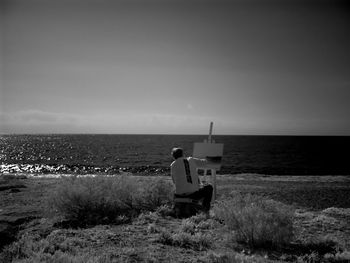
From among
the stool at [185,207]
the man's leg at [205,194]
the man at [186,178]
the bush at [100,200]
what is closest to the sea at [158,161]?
the bush at [100,200]

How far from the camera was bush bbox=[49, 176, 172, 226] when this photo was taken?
841 cm

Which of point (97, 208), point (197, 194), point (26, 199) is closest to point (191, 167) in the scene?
point (197, 194)

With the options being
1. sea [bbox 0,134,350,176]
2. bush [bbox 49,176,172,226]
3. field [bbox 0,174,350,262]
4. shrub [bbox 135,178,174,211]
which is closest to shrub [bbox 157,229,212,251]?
field [bbox 0,174,350,262]

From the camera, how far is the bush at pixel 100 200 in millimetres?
8414

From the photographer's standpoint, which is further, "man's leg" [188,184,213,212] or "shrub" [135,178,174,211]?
"shrub" [135,178,174,211]

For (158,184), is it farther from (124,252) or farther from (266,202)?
(124,252)

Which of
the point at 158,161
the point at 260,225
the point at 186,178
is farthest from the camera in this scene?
the point at 158,161

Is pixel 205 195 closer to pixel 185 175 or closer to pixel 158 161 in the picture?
pixel 185 175

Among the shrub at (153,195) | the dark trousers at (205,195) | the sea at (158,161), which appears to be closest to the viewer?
the dark trousers at (205,195)

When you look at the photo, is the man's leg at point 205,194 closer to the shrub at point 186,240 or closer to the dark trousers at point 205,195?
the dark trousers at point 205,195

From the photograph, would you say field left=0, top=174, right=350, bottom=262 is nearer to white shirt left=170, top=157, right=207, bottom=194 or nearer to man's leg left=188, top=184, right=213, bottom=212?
man's leg left=188, top=184, right=213, bottom=212

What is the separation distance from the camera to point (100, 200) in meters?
8.77

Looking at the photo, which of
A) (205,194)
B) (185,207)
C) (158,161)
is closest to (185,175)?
(205,194)

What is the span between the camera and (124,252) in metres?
5.69
